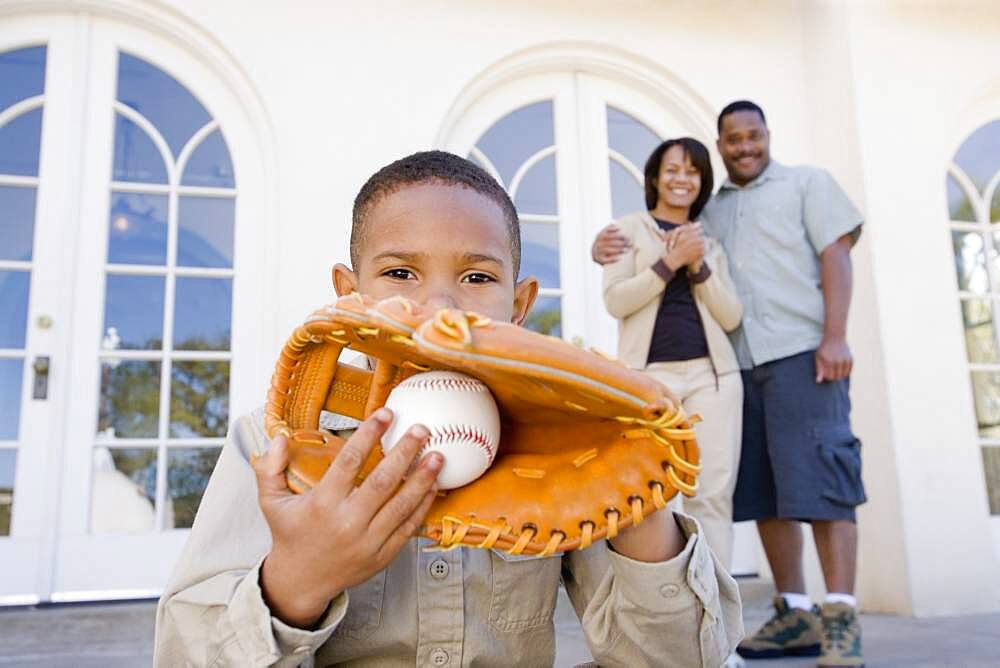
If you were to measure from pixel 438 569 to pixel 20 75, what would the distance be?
3752mm

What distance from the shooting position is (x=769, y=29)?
181 inches

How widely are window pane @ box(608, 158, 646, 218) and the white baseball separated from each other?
11.4ft

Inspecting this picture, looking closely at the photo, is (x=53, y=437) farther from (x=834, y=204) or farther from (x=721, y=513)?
(x=834, y=204)

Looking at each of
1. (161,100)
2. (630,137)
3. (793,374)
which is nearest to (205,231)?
(161,100)

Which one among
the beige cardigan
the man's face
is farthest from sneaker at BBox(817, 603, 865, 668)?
the man's face

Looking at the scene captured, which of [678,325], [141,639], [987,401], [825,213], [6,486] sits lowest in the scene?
[141,639]

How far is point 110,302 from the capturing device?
12.3 ft

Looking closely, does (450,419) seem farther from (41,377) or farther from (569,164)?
(569,164)

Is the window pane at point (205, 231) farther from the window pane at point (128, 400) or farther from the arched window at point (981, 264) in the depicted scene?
the arched window at point (981, 264)

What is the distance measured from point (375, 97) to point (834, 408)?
103 inches

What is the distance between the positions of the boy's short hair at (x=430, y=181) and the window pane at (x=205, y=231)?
8.55ft

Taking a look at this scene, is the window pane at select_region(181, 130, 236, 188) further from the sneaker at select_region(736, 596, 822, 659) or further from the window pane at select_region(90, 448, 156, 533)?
the sneaker at select_region(736, 596, 822, 659)

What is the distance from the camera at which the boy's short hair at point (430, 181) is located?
1365 mm

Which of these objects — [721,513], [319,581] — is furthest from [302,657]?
[721,513]
